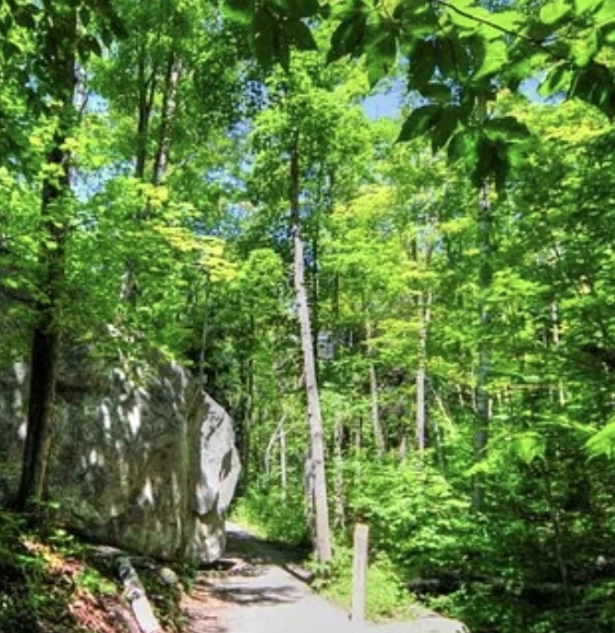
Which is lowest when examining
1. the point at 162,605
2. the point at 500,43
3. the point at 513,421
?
the point at 162,605

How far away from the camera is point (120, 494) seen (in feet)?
33.1

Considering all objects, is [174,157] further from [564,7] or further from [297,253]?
[564,7]

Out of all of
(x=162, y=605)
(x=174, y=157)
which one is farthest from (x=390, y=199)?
(x=162, y=605)

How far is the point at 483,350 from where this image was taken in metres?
10.4

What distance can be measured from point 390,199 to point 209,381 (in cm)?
1032

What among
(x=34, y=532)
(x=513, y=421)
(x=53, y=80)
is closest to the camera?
(x=53, y=80)

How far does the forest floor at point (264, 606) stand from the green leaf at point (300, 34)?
769 centimetres

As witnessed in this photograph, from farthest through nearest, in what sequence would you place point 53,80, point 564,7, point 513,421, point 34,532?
1. point 34,532
2. point 513,421
3. point 53,80
4. point 564,7

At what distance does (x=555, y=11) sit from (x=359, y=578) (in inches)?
381

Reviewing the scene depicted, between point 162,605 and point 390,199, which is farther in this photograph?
point 390,199

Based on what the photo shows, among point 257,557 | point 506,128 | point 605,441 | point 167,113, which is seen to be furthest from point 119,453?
point 506,128

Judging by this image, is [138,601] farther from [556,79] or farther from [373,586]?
[556,79]

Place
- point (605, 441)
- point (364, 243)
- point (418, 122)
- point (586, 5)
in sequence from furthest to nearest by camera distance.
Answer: point (364, 243)
point (605, 441)
point (418, 122)
point (586, 5)

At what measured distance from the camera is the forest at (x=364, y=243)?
5.01 ft
